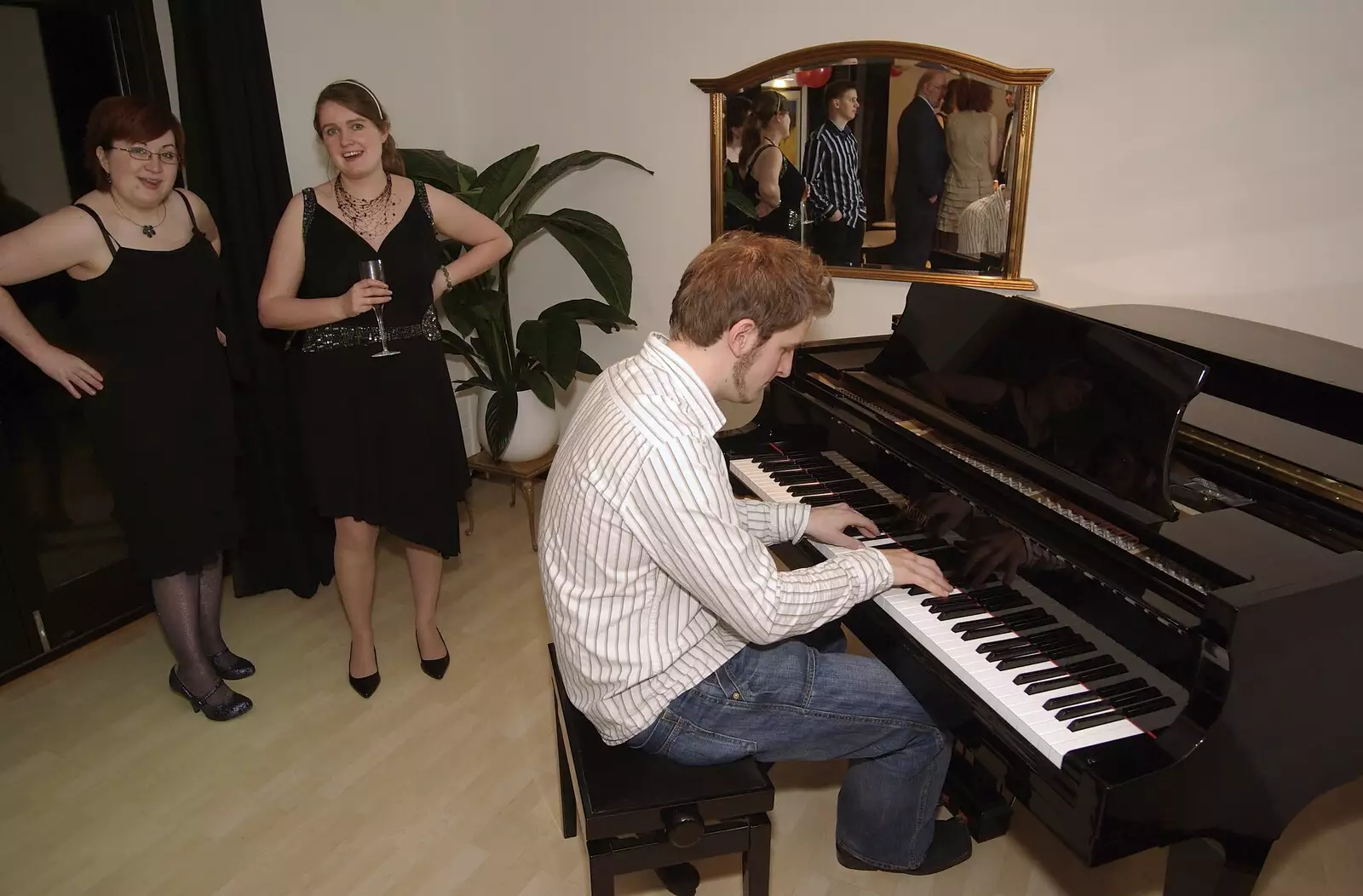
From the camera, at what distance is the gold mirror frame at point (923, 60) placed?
110 inches

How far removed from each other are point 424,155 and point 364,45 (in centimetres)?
57

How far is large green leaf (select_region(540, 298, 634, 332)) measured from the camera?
3.56m

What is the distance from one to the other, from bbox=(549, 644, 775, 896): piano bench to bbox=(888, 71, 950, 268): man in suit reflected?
2036mm

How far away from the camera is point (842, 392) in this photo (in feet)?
7.16

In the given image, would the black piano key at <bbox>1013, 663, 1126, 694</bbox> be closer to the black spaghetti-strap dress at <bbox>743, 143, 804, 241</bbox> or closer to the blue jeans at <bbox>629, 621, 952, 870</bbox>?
the blue jeans at <bbox>629, 621, 952, 870</bbox>

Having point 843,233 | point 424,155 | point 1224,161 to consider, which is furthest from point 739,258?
point 424,155

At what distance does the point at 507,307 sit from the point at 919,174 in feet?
5.19

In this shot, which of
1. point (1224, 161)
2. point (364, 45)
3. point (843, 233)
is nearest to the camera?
point (1224, 161)

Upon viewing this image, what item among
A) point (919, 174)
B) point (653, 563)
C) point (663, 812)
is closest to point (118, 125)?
point (653, 563)

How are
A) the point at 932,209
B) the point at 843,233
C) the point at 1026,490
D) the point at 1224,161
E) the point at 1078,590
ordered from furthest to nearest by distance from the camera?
the point at 843,233
the point at 932,209
the point at 1224,161
the point at 1026,490
the point at 1078,590

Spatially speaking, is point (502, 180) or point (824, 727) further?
point (502, 180)

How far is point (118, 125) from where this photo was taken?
2232mm

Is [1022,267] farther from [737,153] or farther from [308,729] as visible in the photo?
[308,729]

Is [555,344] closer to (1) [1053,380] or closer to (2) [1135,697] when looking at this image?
(1) [1053,380]
